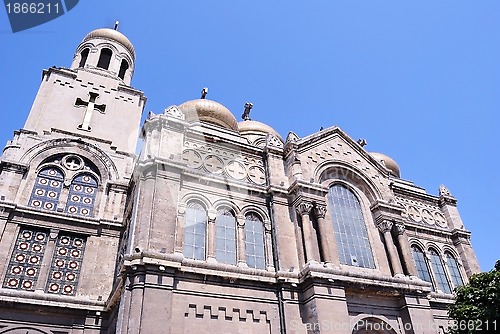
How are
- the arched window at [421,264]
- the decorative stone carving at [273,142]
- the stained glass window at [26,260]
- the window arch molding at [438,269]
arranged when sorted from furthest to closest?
the window arch molding at [438,269] → the arched window at [421,264] → the decorative stone carving at [273,142] → the stained glass window at [26,260]

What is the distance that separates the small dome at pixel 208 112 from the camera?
26062 mm

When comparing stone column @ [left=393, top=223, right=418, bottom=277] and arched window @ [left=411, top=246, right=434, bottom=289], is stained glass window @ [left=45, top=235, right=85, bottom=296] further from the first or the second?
arched window @ [left=411, top=246, right=434, bottom=289]

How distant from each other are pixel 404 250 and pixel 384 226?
4.73 feet

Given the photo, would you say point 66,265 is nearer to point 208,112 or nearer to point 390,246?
point 208,112

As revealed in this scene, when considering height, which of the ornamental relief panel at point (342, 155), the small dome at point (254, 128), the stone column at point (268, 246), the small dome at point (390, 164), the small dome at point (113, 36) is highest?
the small dome at point (113, 36)

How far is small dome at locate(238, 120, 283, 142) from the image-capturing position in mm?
29828

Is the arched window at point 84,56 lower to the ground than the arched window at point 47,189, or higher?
higher

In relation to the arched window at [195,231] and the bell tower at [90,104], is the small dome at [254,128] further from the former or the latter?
the arched window at [195,231]

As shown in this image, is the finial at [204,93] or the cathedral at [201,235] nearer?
the cathedral at [201,235]

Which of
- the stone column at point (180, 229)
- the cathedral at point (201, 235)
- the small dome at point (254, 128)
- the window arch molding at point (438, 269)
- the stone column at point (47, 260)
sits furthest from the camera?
the small dome at point (254, 128)

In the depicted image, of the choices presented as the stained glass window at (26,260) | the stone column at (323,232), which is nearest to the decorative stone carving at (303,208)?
the stone column at (323,232)

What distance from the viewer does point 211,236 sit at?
15625mm

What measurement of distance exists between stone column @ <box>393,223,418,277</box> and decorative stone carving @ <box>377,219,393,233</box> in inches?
19.7

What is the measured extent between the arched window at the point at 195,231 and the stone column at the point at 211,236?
170 millimetres
